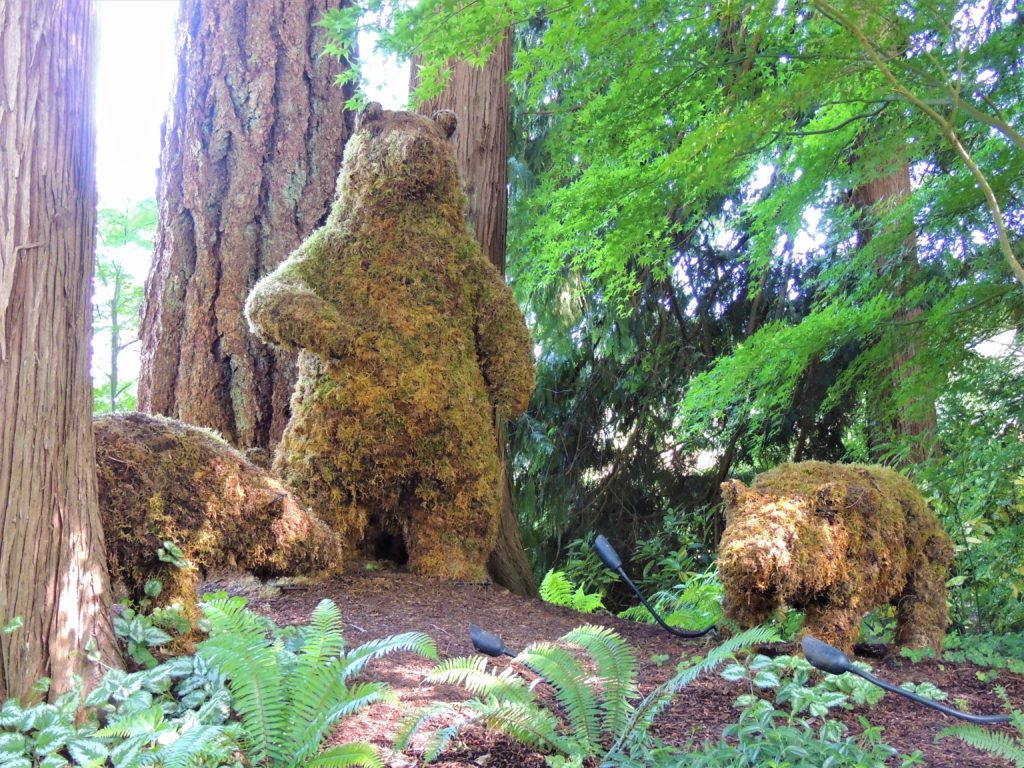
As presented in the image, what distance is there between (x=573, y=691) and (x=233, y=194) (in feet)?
11.8

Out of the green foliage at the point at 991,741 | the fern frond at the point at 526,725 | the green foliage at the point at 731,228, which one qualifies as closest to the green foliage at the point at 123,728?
the fern frond at the point at 526,725

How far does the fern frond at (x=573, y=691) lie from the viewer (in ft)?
8.23

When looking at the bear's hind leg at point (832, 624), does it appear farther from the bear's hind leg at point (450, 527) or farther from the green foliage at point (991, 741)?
the bear's hind leg at point (450, 527)

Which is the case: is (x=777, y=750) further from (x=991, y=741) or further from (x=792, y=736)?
(x=991, y=741)

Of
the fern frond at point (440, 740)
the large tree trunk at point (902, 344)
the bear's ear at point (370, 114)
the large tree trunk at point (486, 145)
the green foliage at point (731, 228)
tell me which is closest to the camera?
the fern frond at point (440, 740)

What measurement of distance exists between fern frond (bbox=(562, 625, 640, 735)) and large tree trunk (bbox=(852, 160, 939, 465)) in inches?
116

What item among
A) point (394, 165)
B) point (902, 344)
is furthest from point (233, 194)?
point (902, 344)

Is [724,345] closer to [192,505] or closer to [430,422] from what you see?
[430,422]

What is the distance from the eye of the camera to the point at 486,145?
570cm

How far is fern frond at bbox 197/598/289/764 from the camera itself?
2.29 m

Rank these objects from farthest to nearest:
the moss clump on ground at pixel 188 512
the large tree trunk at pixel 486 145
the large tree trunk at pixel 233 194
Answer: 1. the large tree trunk at pixel 486 145
2. the large tree trunk at pixel 233 194
3. the moss clump on ground at pixel 188 512

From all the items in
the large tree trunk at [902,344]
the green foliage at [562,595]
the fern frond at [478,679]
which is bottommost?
the green foliage at [562,595]

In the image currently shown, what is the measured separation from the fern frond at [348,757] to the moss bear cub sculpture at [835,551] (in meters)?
1.54

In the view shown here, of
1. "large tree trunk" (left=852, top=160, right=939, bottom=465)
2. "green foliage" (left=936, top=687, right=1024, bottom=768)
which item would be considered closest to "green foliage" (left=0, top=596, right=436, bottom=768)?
"green foliage" (left=936, top=687, right=1024, bottom=768)
